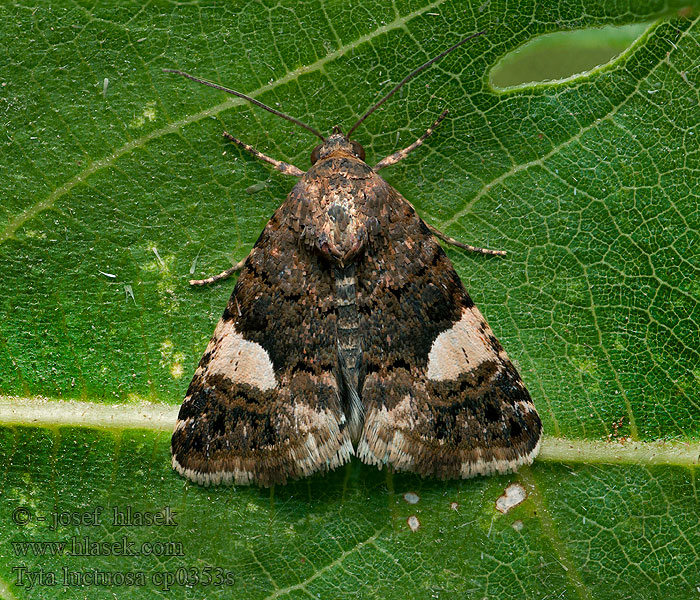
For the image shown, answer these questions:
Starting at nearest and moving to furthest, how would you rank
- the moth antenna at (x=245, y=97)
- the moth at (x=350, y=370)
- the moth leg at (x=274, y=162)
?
the moth at (x=350, y=370), the moth antenna at (x=245, y=97), the moth leg at (x=274, y=162)

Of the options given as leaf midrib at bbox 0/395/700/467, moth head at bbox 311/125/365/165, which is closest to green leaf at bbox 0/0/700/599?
leaf midrib at bbox 0/395/700/467

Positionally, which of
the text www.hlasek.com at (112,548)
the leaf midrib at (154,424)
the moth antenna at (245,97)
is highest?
the moth antenna at (245,97)

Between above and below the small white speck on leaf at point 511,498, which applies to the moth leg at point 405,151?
above

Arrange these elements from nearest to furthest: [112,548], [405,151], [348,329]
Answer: [348,329], [112,548], [405,151]

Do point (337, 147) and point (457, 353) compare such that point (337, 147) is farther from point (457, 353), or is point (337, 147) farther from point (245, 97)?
point (457, 353)

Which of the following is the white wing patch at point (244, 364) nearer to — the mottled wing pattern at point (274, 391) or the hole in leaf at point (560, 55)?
the mottled wing pattern at point (274, 391)

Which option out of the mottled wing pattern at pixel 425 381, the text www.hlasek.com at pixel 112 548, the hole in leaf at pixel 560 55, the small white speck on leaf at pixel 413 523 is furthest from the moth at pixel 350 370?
the hole in leaf at pixel 560 55

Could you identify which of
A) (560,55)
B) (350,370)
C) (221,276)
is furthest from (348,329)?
(560,55)

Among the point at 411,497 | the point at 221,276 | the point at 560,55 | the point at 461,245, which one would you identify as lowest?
the point at 411,497

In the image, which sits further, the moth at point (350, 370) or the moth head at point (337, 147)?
the moth head at point (337, 147)
